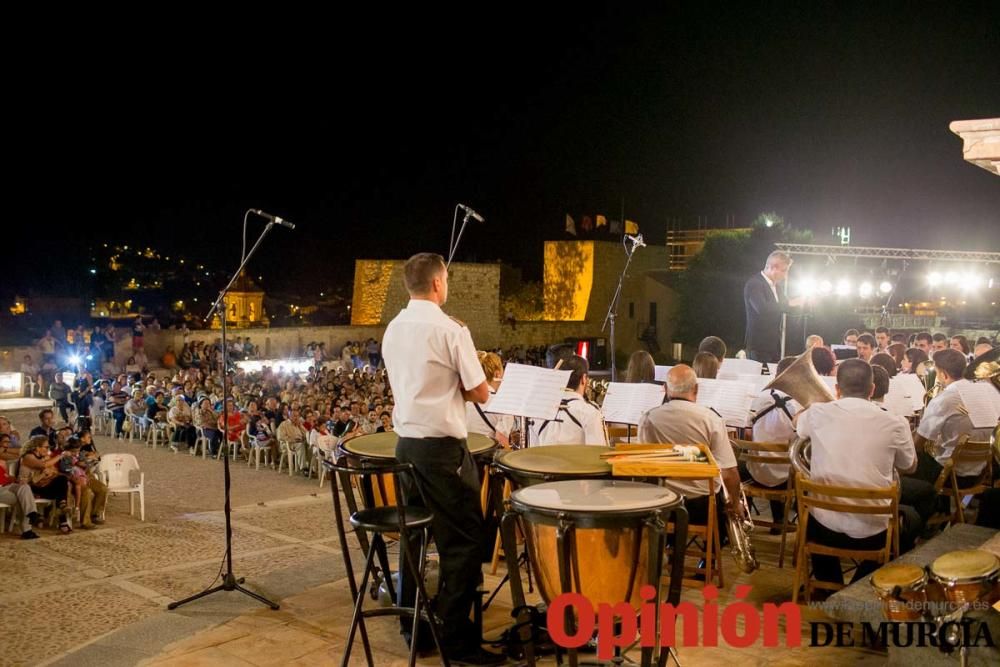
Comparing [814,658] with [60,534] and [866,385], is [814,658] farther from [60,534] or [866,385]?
[60,534]

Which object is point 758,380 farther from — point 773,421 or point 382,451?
point 382,451

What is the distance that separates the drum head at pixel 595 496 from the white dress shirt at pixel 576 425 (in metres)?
1.18

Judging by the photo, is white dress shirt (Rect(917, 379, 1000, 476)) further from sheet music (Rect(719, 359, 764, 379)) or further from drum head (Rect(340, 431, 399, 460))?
drum head (Rect(340, 431, 399, 460))

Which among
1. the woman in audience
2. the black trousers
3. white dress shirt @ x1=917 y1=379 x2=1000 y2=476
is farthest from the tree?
the black trousers

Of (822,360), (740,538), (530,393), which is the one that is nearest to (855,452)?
(740,538)

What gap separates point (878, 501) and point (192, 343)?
68.0 feet

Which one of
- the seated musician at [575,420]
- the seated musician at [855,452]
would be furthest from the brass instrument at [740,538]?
the seated musician at [575,420]

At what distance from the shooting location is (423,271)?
12.6ft

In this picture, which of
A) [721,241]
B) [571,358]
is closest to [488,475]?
[571,358]

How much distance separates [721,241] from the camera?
44219mm

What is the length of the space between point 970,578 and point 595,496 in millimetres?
1382

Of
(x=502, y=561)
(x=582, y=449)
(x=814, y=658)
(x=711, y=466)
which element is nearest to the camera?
(x=711, y=466)

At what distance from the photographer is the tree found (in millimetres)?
43281

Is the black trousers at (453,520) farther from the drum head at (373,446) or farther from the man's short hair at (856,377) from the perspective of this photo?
the man's short hair at (856,377)
